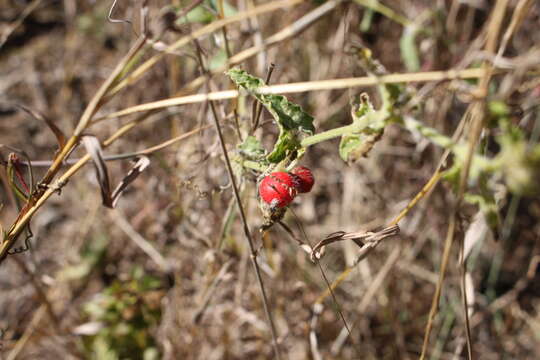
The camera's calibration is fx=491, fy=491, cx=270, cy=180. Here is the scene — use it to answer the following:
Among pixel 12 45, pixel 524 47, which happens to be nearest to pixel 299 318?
pixel 524 47

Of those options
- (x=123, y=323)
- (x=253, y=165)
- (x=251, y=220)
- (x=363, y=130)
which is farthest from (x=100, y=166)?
(x=123, y=323)

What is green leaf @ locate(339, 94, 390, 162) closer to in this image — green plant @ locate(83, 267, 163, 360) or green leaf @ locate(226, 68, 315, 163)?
green leaf @ locate(226, 68, 315, 163)

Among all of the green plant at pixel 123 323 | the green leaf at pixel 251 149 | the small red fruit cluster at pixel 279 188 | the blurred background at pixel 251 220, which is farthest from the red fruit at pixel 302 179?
Answer: the green plant at pixel 123 323

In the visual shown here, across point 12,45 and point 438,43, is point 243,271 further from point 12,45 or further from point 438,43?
point 12,45

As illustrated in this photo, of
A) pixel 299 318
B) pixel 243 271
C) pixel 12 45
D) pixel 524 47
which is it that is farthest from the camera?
pixel 12 45

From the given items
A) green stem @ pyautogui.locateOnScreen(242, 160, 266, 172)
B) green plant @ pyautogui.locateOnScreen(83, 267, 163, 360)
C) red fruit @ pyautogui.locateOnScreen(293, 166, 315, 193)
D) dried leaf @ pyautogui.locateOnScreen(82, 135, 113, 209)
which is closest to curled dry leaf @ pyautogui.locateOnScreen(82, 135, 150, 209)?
dried leaf @ pyautogui.locateOnScreen(82, 135, 113, 209)

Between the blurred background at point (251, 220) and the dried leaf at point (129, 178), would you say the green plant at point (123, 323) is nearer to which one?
the blurred background at point (251, 220)
